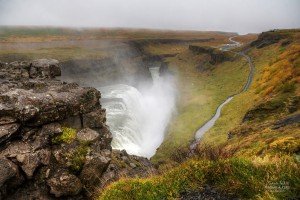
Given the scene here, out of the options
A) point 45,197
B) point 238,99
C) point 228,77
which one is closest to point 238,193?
point 45,197

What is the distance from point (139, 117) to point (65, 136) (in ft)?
232

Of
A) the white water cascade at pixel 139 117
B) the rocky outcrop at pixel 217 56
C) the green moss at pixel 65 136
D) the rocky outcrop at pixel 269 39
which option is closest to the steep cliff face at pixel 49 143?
the green moss at pixel 65 136

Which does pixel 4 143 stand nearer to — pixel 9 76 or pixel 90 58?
pixel 9 76

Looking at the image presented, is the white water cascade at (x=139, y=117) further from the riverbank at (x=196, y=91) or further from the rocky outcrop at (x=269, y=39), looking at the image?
the rocky outcrop at (x=269, y=39)

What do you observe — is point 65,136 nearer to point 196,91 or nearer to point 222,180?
point 222,180

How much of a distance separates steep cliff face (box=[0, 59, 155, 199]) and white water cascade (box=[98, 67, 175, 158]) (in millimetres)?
33992

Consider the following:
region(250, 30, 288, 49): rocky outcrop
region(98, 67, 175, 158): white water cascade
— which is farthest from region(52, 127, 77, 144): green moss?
region(250, 30, 288, 49): rocky outcrop

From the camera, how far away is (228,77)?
399 feet

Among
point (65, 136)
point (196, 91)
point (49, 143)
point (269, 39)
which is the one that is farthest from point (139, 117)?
point (269, 39)

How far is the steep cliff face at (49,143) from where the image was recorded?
69.6 feet

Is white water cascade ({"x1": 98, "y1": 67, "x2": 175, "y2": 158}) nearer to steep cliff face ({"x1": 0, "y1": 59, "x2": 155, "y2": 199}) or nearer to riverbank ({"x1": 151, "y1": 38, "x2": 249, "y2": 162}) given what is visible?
riverbank ({"x1": 151, "y1": 38, "x2": 249, "y2": 162})

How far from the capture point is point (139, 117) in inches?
3718

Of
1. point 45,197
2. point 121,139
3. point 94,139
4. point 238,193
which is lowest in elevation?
point 121,139

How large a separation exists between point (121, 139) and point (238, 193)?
53.9 m
